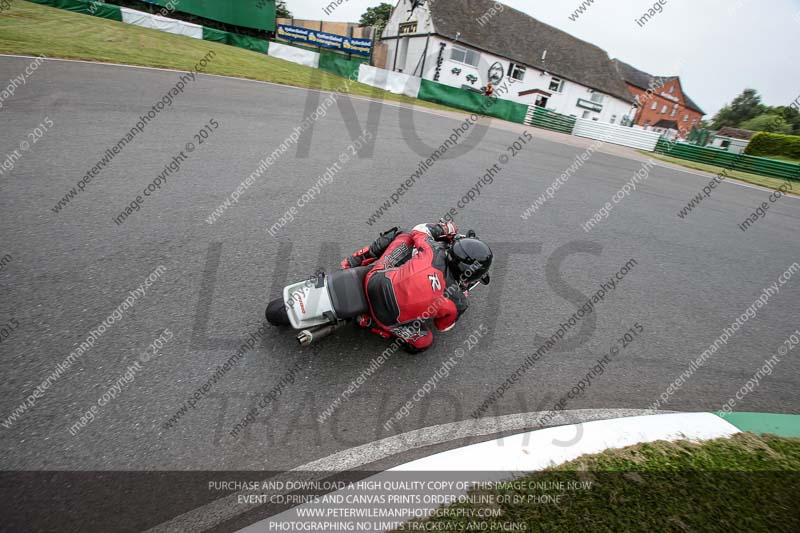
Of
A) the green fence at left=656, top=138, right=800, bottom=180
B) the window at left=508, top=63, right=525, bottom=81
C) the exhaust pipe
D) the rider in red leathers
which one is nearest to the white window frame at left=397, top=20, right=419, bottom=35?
the window at left=508, top=63, right=525, bottom=81

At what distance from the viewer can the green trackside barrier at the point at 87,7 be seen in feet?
69.9

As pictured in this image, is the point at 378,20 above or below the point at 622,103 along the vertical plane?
above

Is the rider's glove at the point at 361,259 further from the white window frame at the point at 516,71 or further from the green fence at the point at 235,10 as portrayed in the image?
the white window frame at the point at 516,71

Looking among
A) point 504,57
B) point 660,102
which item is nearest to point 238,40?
point 504,57

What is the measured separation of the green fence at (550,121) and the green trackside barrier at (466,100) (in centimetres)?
68

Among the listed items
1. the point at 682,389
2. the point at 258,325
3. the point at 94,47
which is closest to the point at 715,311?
the point at 682,389

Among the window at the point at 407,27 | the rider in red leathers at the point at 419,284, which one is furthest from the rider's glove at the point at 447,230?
the window at the point at 407,27

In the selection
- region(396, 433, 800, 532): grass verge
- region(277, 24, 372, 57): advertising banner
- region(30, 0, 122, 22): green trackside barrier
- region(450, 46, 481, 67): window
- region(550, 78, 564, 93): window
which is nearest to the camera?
region(396, 433, 800, 532): grass verge

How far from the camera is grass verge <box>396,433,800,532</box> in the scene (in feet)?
6.23

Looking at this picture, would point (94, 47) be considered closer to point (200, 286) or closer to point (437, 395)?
point (200, 286)

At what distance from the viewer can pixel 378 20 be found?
69.9 m

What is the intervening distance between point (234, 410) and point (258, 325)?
Result: 33.1 inches

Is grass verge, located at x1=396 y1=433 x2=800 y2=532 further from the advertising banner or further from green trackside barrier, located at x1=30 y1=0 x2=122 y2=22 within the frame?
the advertising banner

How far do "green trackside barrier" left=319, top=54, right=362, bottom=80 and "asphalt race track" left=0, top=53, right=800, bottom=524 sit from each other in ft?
61.5
